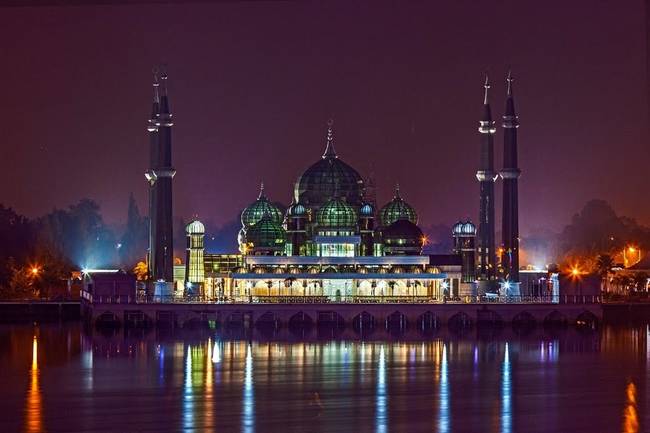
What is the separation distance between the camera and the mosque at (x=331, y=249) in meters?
85.9

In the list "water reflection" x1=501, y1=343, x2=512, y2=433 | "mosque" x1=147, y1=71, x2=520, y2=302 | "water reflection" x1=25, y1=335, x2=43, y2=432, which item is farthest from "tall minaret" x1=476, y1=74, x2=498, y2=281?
"water reflection" x1=25, y1=335, x2=43, y2=432

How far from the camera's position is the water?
4622 cm

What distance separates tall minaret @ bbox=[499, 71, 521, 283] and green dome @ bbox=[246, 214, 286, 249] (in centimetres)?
1171

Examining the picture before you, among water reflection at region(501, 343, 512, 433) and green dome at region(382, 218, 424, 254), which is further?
green dome at region(382, 218, 424, 254)

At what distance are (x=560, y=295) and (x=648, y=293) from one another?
23.9m

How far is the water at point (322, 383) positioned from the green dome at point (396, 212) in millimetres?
22980

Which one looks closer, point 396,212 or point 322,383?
point 322,383

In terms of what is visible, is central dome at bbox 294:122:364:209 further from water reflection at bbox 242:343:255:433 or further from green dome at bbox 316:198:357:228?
water reflection at bbox 242:343:255:433

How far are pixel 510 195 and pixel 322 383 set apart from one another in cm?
3588

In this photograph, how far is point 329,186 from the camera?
94500 mm

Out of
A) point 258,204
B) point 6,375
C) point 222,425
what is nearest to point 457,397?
point 222,425

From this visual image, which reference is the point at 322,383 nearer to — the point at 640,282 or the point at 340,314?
the point at 340,314

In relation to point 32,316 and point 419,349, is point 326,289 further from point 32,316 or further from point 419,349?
point 419,349

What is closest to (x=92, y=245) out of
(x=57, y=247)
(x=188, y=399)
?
(x=57, y=247)
